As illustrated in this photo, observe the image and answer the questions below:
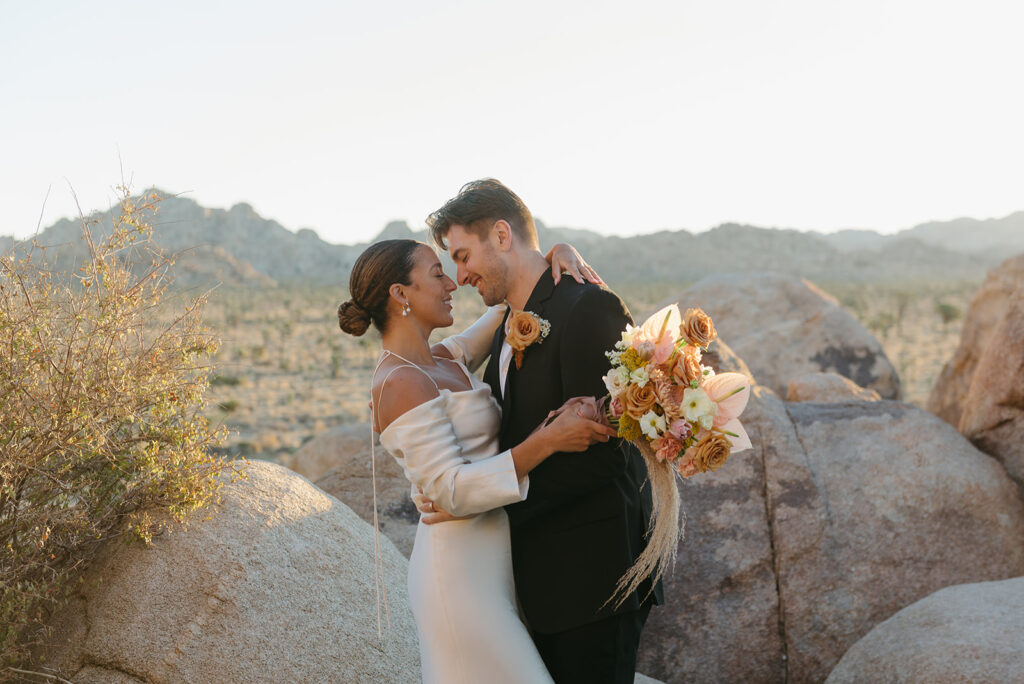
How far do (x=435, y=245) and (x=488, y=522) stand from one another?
122 centimetres

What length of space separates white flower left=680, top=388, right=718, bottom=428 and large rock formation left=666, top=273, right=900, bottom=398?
745 cm

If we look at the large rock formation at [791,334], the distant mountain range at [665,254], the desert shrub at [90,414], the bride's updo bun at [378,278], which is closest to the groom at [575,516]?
the bride's updo bun at [378,278]

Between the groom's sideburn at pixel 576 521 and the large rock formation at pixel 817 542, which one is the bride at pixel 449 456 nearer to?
the groom's sideburn at pixel 576 521

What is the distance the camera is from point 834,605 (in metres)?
5.68

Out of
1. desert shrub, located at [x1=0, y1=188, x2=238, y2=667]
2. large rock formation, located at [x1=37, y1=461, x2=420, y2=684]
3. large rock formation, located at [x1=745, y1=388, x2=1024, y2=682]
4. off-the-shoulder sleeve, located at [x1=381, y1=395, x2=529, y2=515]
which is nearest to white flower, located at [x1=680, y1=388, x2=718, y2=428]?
off-the-shoulder sleeve, located at [x1=381, y1=395, x2=529, y2=515]

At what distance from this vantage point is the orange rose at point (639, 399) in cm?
286

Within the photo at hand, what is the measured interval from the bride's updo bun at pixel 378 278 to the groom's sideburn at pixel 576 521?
629 millimetres

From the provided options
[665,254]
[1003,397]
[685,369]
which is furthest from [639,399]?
[665,254]

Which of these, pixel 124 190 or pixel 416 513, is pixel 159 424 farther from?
pixel 416 513

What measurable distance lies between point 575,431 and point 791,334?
822cm

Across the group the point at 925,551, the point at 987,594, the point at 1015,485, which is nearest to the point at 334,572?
the point at 987,594

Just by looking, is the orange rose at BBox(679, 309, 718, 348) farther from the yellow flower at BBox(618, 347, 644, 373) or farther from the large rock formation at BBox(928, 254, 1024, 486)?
the large rock formation at BBox(928, 254, 1024, 486)

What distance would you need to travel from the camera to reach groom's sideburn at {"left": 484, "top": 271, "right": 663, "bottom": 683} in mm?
3201

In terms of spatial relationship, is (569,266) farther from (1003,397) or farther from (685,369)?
(1003,397)
